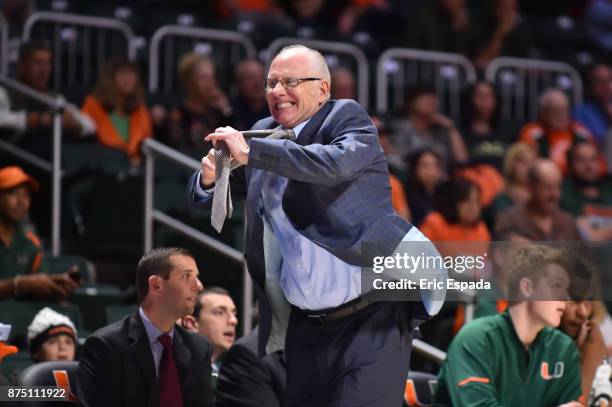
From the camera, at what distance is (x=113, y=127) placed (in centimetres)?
952

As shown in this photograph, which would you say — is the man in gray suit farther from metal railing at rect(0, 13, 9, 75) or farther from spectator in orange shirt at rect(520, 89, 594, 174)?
spectator in orange shirt at rect(520, 89, 594, 174)

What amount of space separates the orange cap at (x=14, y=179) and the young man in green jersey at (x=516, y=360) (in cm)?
284

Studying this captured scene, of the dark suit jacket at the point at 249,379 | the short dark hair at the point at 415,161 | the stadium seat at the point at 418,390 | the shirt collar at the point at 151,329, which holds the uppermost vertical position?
the short dark hair at the point at 415,161

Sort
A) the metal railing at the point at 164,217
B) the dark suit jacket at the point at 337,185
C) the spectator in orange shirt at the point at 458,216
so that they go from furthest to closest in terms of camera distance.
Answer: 1. the spectator in orange shirt at the point at 458,216
2. the metal railing at the point at 164,217
3. the dark suit jacket at the point at 337,185

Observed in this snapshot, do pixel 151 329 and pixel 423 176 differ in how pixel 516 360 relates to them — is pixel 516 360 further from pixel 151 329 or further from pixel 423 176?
pixel 423 176

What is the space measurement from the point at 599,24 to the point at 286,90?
9131 mm

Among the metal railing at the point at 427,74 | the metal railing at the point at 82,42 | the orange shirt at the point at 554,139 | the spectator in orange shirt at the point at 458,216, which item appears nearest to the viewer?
the spectator in orange shirt at the point at 458,216

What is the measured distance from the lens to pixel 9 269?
7527 mm

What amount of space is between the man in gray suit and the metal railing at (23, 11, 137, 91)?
5924mm

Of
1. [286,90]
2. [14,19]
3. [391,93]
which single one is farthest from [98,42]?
[286,90]

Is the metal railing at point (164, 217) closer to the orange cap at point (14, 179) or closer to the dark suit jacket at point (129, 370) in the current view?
the orange cap at point (14, 179)

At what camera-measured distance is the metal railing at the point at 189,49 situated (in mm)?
10852

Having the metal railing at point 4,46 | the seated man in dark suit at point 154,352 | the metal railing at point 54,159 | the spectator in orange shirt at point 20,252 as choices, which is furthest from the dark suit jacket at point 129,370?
the metal railing at point 4,46

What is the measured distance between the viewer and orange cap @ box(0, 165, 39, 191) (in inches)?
305
